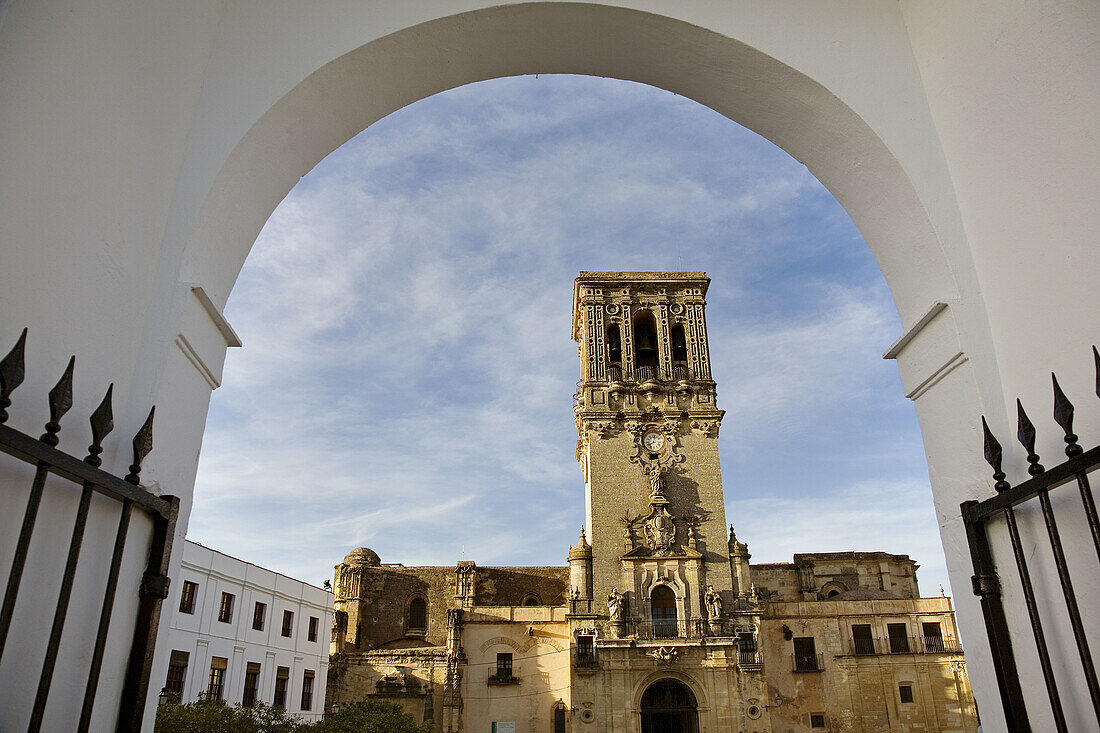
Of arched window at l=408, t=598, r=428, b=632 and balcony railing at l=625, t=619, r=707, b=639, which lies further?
arched window at l=408, t=598, r=428, b=632

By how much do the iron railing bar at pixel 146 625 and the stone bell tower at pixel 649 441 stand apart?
66.5 feet

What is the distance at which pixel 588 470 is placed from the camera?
23.5 metres

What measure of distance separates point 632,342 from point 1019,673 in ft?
74.8

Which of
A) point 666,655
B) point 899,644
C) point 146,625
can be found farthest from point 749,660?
point 146,625

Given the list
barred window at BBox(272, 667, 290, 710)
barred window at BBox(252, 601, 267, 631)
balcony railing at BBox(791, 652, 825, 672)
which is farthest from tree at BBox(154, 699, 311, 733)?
balcony railing at BBox(791, 652, 825, 672)

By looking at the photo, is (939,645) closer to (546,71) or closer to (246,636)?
(246,636)

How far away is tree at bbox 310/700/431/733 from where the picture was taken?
49.8 ft

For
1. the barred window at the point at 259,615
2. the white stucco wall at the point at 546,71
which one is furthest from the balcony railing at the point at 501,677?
the white stucco wall at the point at 546,71

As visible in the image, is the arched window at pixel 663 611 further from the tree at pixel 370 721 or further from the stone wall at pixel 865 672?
the tree at pixel 370 721

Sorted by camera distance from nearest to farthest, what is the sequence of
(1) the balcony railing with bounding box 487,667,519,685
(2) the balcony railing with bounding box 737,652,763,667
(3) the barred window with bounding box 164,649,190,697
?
(3) the barred window with bounding box 164,649,190,697 → (2) the balcony railing with bounding box 737,652,763,667 → (1) the balcony railing with bounding box 487,667,519,685

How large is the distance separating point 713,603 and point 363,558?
13.5 meters

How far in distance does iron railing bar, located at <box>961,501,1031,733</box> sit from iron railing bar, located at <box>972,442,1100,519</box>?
0.06 metres

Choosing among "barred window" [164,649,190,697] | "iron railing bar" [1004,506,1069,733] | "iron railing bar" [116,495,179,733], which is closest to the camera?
→ "iron railing bar" [1004,506,1069,733]

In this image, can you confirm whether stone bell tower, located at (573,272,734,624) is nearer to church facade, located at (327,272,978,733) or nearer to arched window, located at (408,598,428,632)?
church facade, located at (327,272,978,733)
